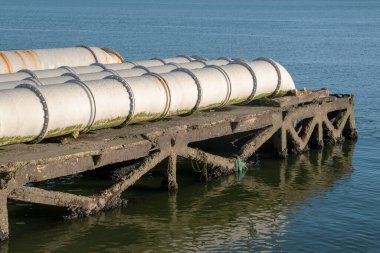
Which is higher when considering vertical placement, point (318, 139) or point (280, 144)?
point (280, 144)

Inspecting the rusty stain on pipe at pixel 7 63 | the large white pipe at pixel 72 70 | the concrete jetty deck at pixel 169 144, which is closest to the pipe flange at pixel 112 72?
the large white pipe at pixel 72 70

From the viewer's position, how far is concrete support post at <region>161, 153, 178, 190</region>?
25766 mm

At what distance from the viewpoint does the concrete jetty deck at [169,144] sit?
21.3m

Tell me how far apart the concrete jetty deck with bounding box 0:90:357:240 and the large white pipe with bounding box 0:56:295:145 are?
1.10 ft

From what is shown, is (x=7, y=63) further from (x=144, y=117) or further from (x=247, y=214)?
(x=247, y=214)

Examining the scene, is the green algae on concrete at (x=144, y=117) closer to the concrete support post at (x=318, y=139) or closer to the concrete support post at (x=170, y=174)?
the concrete support post at (x=170, y=174)

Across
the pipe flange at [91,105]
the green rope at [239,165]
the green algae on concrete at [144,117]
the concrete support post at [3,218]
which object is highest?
the pipe flange at [91,105]

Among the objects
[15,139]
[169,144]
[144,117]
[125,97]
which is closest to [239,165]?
[144,117]

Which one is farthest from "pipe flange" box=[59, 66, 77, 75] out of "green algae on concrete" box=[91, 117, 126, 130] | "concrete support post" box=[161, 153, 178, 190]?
"concrete support post" box=[161, 153, 178, 190]

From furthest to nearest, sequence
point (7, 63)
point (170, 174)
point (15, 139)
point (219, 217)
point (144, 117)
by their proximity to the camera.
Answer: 1. point (7, 63)
2. point (144, 117)
3. point (170, 174)
4. point (219, 217)
5. point (15, 139)

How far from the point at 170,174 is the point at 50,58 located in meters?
6.81

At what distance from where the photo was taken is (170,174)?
2627 cm

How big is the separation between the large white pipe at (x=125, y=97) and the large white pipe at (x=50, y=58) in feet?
13.3

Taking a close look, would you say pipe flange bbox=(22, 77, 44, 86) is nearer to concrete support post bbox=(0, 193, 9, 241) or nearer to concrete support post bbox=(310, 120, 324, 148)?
concrete support post bbox=(0, 193, 9, 241)
